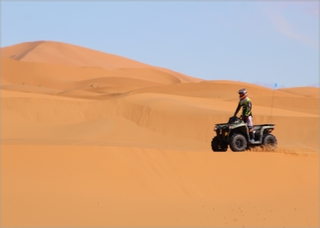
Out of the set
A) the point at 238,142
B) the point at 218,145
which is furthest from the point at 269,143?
the point at 218,145

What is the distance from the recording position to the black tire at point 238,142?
54.8 feet

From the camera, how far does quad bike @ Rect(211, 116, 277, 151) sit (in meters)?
16.8

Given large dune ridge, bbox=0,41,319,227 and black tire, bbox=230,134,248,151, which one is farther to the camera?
black tire, bbox=230,134,248,151

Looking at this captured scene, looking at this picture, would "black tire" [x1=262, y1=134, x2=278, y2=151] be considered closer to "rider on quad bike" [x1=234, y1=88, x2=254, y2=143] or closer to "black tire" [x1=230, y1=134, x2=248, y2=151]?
"rider on quad bike" [x1=234, y1=88, x2=254, y2=143]

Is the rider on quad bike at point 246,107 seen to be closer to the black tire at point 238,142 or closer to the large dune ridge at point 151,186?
the black tire at point 238,142

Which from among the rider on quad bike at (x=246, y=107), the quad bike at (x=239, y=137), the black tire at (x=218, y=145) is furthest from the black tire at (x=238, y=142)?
the black tire at (x=218, y=145)

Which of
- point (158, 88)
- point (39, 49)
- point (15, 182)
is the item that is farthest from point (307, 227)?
point (39, 49)

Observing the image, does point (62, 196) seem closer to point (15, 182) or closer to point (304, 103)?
point (15, 182)

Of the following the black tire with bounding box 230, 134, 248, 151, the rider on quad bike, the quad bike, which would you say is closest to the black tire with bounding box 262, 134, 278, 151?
the quad bike

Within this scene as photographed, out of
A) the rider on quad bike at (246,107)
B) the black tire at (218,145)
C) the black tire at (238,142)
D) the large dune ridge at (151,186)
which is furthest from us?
the black tire at (218,145)

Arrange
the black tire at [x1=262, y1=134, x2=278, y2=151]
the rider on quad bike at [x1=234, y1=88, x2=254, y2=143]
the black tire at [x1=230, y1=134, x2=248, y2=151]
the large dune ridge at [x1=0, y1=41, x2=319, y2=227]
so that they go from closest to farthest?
the large dune ridge at [x1=0, y1=41, x2=319, y2=227]
the rider on quad bike at [x1=234, y1=88, x2=254, y2=143]
the black tire at [x1=230, y1=134, x2=248, y2=151]
the black tire at [x1=262, y1=134, x2=278, y2=151]

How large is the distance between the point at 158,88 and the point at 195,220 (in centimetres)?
3567

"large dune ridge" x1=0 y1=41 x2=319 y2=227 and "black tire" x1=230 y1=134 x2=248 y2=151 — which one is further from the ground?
"black tire" x1=230 y1=134 x2=248 y2=151

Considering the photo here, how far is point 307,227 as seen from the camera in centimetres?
1216
